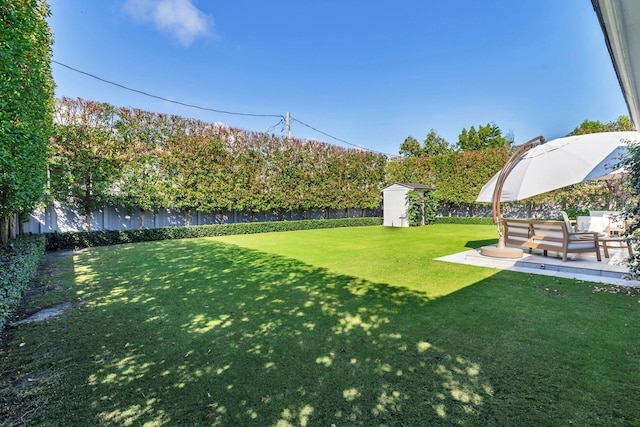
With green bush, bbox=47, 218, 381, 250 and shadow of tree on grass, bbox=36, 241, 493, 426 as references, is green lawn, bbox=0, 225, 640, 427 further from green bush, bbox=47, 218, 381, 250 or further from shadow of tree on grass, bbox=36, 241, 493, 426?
green bush, bbox=47, 218, 381, 250

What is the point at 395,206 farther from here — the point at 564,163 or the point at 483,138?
the point at 483,138

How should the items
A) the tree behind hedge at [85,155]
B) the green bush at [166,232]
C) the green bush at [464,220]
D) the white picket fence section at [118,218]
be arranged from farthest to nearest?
the green bush at [464,220]
the white picket fence section at [118,218]
the tree behind hedge at [85,155]
the green bush at [166,232]

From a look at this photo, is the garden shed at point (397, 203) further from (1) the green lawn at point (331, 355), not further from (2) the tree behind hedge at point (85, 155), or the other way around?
(2) the tree behind hedge at point (85, 155)

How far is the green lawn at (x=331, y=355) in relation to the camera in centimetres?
221

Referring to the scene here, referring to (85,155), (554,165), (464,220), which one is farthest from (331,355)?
(464,220)

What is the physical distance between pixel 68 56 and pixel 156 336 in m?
16.5

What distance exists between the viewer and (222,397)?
94.3 inches

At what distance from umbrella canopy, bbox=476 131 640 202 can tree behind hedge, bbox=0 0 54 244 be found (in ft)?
30.1

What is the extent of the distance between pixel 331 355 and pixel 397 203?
774 inches

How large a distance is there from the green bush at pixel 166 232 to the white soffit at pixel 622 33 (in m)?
14.6

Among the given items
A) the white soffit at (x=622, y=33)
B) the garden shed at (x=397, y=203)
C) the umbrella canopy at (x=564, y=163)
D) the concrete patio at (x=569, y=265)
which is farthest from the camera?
the garden shed at (x=397, y=203)

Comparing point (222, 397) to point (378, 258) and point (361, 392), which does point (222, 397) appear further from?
point (378, 258)

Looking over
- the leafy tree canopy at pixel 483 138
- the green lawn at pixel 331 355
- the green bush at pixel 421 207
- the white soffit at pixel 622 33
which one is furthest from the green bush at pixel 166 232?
the leafy tree canopy at pixel 483 138

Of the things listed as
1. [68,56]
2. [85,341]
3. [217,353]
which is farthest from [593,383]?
[68,56]
